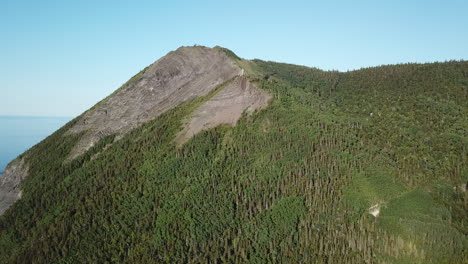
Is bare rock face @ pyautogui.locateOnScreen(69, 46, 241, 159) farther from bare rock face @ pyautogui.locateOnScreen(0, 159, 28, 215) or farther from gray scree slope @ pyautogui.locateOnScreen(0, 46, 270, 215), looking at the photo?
bare rock face @ pyautogui.locateOnScreen(0, 159, 28, 215)

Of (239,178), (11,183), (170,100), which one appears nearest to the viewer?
(239,178)

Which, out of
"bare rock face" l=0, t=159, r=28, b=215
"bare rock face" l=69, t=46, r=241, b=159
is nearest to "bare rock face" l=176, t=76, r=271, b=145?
"bare rock face" l=69, t=46, r=241, b=159

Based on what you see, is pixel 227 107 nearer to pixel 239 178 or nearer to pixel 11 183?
pixel 239 178

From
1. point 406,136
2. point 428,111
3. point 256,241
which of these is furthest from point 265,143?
point 428,111

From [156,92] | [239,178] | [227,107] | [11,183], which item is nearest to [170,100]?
[156,92]

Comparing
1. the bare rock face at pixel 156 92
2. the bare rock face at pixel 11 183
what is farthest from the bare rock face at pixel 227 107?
the bare rock face at pixel 11 183

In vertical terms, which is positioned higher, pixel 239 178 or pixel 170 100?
pixel 170 100

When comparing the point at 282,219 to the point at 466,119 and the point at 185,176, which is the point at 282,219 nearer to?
the point at 185,176
